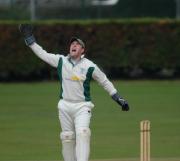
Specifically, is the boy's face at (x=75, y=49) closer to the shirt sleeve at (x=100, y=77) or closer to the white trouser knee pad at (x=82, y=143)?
the shirt sleeve at (x=100, y=77)

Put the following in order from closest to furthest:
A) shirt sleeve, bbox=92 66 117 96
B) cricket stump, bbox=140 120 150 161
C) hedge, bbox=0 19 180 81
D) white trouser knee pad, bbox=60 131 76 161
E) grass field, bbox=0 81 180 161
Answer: cricket stump, bbox=140 120 150 161 < white trouser knee pad, bbox=60 131 76 161 < shirt sleeve, bbox=92 66 117 96 < grass field, bbox=0 81 180 161 < hedge, bbox=0 19 180 81

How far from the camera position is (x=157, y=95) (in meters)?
25.9

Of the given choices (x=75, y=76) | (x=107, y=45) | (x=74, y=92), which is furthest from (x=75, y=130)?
(x=107, y=45)

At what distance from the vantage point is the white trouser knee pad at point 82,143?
1212 centimetres

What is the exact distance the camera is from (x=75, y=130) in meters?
12.3

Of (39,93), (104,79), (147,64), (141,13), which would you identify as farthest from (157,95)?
(104,79)

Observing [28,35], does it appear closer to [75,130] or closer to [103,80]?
[103,80]

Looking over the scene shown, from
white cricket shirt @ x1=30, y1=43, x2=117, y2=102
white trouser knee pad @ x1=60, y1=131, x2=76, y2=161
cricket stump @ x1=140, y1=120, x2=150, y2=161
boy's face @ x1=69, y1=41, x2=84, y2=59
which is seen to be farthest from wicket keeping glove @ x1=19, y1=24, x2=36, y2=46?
cricket stump @ x1=140, y1=120, x2=150, y2=161

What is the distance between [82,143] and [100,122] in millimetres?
8000

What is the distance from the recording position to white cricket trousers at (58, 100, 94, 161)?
12.1 metres

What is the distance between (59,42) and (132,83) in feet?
9.98

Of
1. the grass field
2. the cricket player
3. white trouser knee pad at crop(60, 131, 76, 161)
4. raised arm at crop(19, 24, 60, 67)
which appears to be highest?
raised arm at crop(19, 24, 60, 67)

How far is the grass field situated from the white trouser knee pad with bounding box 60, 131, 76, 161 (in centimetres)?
A: 261

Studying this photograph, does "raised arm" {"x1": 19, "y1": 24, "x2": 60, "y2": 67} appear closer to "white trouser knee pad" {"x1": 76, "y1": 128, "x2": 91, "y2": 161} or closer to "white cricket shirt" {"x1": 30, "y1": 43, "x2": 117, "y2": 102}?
"white cricket shirt" {"x1": 30, "y1": 43, "x2": 117, "y2": 102}
